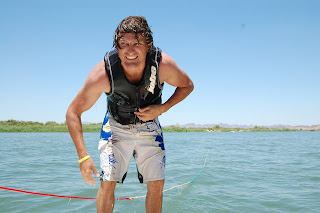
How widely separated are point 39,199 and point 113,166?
3.22 m

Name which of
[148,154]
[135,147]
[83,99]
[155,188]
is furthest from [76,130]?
[155,188]

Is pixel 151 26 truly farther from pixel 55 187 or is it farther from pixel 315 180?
pixel 315 180

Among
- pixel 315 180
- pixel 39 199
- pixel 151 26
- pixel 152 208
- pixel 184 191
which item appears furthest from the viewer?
pixel 315 180

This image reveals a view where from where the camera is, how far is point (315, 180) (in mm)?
7434

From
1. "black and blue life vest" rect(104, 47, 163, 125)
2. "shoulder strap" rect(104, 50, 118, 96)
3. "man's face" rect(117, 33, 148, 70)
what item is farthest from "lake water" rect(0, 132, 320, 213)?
"man's face" rect(117, 33, 148, 70)

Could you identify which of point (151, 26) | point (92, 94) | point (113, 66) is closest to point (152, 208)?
point (92, 94)

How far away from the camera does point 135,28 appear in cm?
254

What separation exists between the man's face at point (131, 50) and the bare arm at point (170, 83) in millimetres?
288

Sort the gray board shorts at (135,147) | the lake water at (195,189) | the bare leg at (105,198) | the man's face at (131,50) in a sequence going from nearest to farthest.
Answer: the man's face at (131,50) → the bare leg at (105,198) → the gray board shorts at (135,147) → the lake water at (195,189)

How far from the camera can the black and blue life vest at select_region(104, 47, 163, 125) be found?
263 cm

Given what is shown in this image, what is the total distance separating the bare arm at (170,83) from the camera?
282cm

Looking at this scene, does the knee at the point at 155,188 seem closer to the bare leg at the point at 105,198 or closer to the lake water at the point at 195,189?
the bare leg at the point at 105,198

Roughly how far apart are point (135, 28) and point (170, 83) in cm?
75

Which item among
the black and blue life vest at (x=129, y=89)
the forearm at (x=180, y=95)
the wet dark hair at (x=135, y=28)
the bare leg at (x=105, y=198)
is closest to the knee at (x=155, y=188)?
the bare leg at (x=105, y=198)
